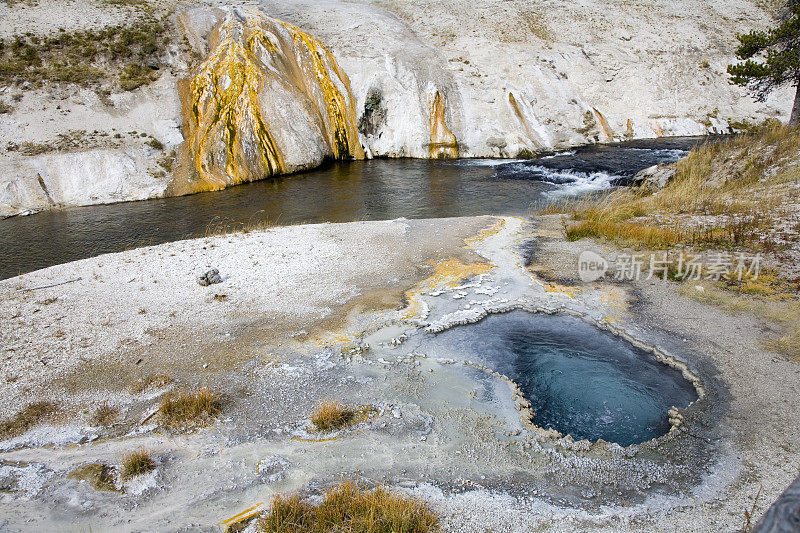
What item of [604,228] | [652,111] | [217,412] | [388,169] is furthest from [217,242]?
[652,111]

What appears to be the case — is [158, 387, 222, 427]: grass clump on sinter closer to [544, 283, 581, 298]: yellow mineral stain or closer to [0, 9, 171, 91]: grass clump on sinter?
[544, 283, 581, 298]: yellow mineral stain

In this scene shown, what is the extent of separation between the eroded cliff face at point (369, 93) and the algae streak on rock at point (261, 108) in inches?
3.3

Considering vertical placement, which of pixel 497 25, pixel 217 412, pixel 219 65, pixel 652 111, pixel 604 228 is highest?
pixel 497 25

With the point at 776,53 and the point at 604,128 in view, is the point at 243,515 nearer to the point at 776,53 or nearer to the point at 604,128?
the point at 776,53

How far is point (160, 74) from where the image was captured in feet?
89.6

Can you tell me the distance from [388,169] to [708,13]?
33196mm

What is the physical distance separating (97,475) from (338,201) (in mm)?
15981

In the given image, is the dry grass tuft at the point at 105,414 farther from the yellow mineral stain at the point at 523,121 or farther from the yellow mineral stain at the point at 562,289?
the yellow mineral stain at the point at 523,121

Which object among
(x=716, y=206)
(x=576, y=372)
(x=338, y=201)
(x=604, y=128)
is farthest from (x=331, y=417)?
(x=604, y=128)

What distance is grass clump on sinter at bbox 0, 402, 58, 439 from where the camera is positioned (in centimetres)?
642

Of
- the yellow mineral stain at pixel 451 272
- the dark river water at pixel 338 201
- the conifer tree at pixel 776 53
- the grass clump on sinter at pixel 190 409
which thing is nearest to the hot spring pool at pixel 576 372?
the yellow mineral stain at pixel 451 272

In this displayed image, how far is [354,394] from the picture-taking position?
23.1 feet

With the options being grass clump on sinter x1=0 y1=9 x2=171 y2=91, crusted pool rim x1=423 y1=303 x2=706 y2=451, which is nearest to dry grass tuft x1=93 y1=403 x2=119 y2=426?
crusted pool rim x1=423 y1=303 x2=706 y2=451

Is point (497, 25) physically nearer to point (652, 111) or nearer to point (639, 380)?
point (652, 111)
